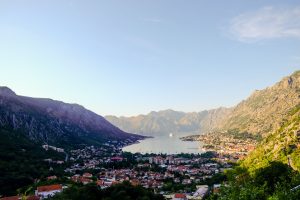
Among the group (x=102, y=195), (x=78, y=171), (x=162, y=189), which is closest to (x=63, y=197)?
(x=102, y=195)

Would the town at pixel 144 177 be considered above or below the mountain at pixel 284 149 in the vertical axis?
below

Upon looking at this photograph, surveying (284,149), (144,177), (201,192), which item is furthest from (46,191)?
(284,149)

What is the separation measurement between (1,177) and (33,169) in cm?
2021

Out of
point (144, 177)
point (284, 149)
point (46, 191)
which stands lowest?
point (144, 177)

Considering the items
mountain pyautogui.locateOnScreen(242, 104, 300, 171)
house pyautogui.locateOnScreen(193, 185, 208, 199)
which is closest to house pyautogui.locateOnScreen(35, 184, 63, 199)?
house pyautogui.locateOnScreen(193, 185, 208, 199)

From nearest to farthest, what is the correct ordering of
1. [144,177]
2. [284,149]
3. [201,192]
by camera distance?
[201,192] < [284,149] < [144,177]

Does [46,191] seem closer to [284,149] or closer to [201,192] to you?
[201,192]

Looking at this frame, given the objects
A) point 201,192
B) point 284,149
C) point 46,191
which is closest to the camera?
point 46,191

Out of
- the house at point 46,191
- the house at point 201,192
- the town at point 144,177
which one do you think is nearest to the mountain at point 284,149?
the house at point 201,192

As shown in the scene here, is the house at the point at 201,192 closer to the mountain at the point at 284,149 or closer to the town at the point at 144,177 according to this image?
the town at the point at 144,177

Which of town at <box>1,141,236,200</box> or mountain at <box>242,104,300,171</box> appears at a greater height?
mountain at <box>242,104,300,171</box>

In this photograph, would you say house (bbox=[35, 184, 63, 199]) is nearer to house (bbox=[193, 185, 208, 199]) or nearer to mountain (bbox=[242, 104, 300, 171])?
house (bbox=[193, 185, 208, 199])

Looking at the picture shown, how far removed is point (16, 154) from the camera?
150 meters

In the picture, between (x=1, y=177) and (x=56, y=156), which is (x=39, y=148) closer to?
(x=56, y=156)
